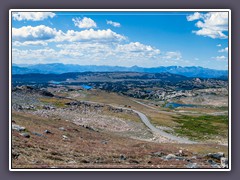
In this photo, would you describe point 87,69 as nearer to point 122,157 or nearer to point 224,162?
point 122,157

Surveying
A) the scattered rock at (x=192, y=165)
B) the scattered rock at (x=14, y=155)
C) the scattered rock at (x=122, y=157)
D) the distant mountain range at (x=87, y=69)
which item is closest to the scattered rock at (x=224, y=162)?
the scattered rock at (x=192, y=165)

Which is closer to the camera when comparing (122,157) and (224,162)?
(224,162)

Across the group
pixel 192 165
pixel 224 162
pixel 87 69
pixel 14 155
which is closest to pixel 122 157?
pixel 192 165

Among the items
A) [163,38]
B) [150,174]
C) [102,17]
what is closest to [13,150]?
[150,174]

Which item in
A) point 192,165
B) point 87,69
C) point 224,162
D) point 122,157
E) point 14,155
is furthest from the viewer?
point 87,69

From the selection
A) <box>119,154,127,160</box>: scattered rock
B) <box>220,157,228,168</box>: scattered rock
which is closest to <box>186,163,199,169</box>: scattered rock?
<box>220,157,228,168</box>: scattered rock

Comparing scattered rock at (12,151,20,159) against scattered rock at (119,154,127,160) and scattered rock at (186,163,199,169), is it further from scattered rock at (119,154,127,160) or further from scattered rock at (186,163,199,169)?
scattered rock at (186,163,199,169)

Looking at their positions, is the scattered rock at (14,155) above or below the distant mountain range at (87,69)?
below

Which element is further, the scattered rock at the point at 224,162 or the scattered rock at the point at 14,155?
the scattered rock at the point at 224,162

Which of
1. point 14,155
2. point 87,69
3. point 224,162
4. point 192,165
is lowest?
point 192,165

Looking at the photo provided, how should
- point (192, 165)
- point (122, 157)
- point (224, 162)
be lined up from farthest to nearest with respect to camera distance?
point (122, 157) < point (224, 162) < point (192, 165)

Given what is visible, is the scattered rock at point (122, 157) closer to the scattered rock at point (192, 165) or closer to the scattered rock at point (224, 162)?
the scattered rock at point (192, 165)

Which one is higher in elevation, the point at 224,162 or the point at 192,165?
the point at 224,162
